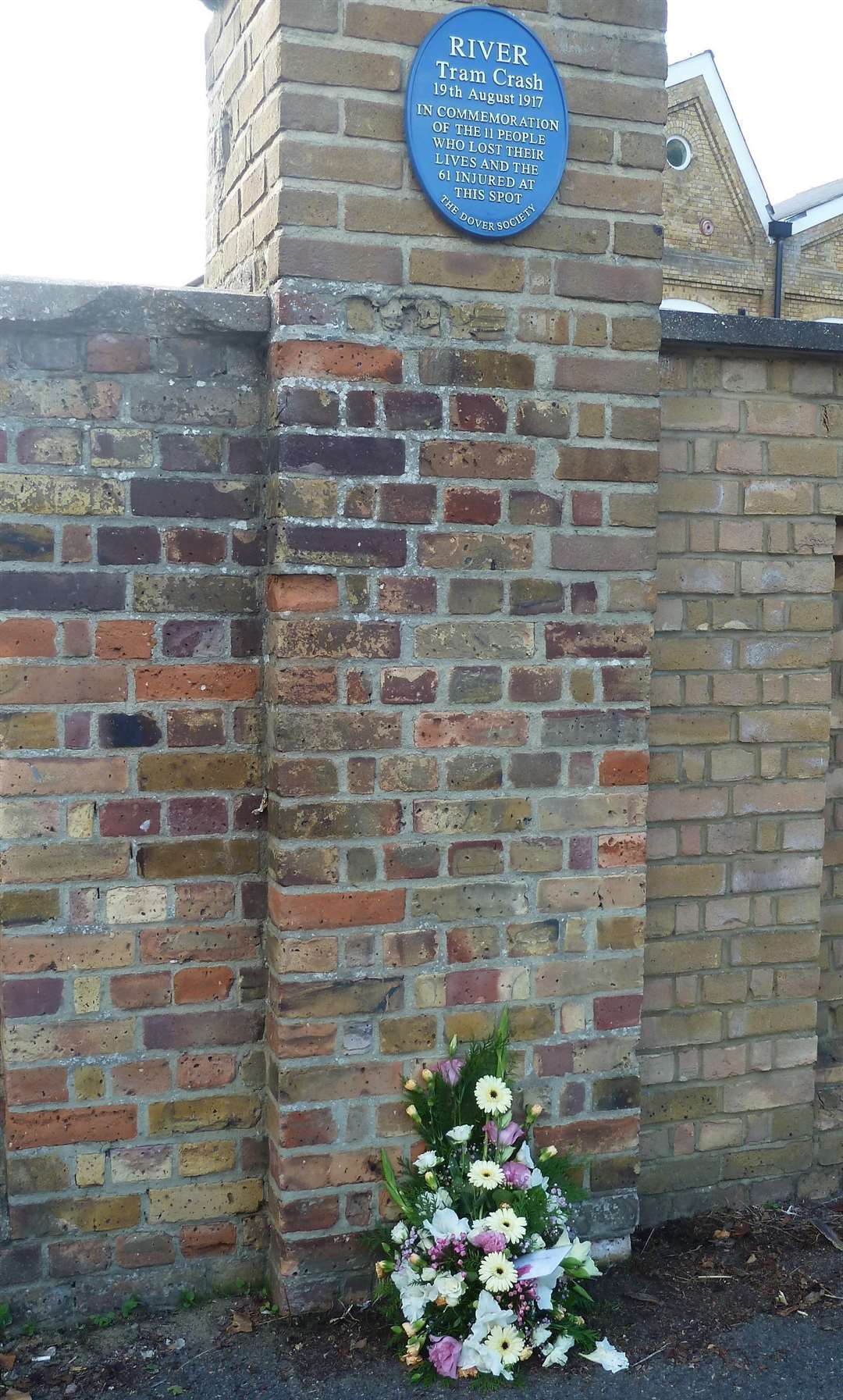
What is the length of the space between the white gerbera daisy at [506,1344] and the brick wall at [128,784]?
25.5 inches

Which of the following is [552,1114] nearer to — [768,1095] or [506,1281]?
[506,1281]

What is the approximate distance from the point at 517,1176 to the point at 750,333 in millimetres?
2064

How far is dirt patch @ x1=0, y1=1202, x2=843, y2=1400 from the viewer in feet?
7.05

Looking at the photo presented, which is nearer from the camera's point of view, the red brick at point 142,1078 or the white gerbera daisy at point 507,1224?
the white gerbera daisy at point 507,1224

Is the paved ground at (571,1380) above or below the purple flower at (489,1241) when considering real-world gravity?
below

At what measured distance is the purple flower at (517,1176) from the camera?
2.27 meters

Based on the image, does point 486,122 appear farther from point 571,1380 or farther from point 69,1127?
point 571,1380

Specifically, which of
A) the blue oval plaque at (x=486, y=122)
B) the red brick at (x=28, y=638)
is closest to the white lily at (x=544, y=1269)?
the red brick at (x=28, y=638)

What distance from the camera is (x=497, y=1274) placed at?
213 cm

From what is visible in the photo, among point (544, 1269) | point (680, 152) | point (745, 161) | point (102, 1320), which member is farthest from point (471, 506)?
point (745, 161)

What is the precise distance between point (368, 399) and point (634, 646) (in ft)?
2.65

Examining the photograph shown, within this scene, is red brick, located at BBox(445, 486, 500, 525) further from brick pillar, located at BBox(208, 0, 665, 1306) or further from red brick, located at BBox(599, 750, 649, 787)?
red brick, located at BBox(599, 750, 649, 787)

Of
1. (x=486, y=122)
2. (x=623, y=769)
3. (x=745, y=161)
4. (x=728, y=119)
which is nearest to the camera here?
(x=486, y=122)

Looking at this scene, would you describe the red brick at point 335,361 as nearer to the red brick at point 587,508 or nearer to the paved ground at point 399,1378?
the red brick at point 587,508
